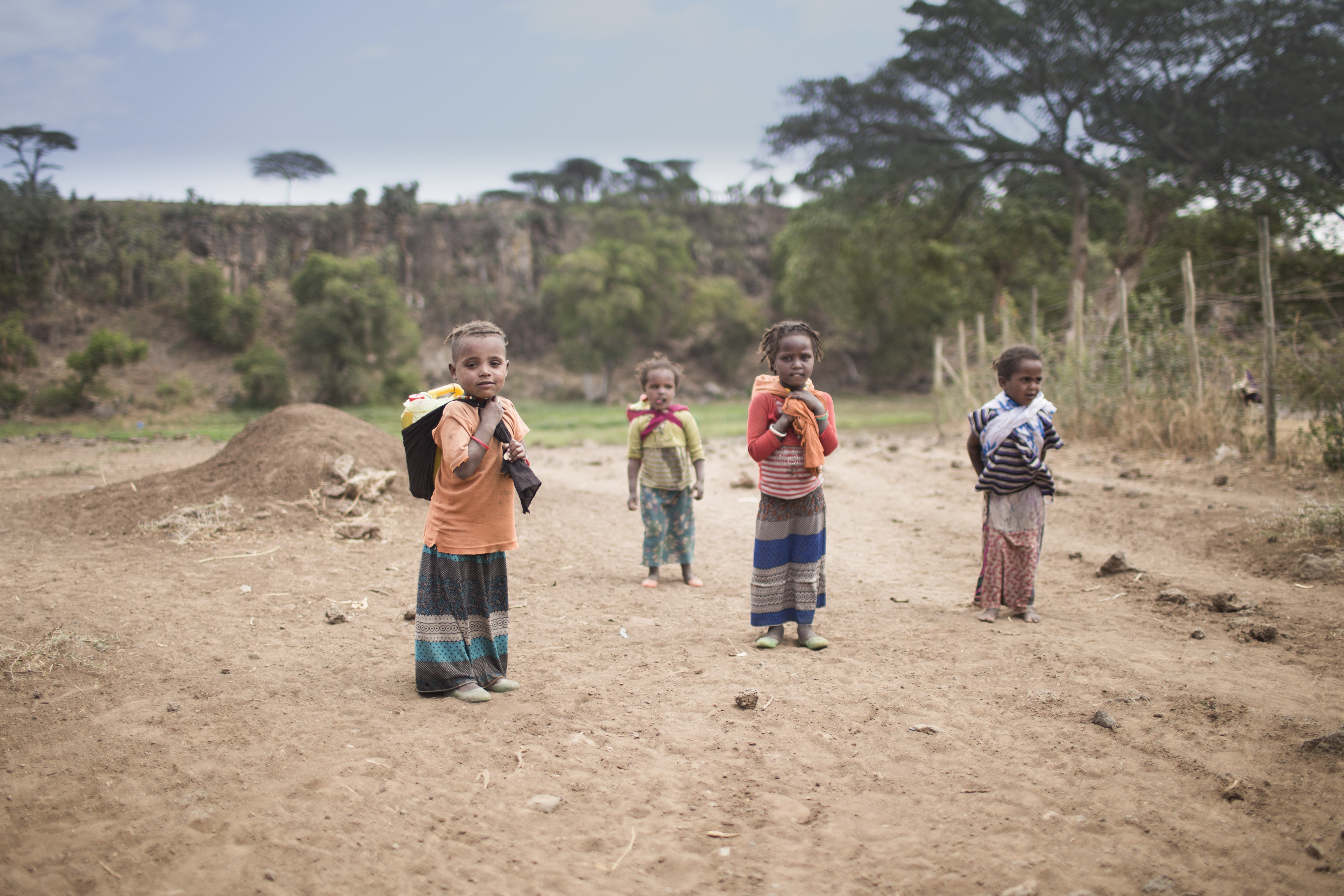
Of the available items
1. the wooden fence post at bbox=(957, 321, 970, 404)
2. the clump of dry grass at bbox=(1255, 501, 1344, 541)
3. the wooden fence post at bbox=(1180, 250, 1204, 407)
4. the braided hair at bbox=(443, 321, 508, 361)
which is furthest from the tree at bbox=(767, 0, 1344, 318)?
the braided hair at bbox=(443, 321, 508, 361)

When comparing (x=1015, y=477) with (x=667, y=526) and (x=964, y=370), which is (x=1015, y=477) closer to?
(x=667, y=526)

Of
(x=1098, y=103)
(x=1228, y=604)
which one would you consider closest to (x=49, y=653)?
(x=1228, y=604)

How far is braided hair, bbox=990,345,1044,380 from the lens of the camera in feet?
15.4

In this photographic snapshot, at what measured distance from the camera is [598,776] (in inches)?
116

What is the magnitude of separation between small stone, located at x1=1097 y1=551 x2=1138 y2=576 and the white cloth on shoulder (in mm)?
1597

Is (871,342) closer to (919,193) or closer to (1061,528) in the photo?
(919,193)

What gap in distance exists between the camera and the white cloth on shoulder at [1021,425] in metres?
4.68

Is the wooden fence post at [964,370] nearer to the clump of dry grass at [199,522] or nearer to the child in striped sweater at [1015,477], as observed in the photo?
the child in striped sweater at [1015,477]

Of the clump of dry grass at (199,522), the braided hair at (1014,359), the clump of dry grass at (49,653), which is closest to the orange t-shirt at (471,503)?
the clump of dry grass at (49,653)

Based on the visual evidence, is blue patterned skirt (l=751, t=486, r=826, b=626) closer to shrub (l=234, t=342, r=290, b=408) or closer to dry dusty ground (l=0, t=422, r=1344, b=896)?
dry dusty ground (l=0, t=422, r=1344, b=896)

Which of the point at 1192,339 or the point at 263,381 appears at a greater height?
the point at 263,381

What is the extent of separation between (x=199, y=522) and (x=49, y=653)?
3.10m

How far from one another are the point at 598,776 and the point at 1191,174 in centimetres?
2277

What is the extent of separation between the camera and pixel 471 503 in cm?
357
